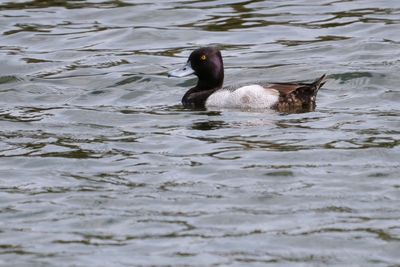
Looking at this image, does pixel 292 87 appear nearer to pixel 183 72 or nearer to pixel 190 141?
pixel 183 72

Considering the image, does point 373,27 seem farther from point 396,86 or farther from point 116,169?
point 116,169

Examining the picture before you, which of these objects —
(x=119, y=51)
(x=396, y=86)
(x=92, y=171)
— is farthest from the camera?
(x=119, y=51)

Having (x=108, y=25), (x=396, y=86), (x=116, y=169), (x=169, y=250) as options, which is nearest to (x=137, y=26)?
(x=108, y=25)

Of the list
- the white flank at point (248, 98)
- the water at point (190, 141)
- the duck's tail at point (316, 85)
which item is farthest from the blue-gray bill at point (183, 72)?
the duck's tail at point (316, 85)

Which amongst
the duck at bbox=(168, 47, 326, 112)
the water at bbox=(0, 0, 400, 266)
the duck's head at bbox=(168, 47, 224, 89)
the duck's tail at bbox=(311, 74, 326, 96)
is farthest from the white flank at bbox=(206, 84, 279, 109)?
the duck's head at bbox=(168, 47, 224, 89)

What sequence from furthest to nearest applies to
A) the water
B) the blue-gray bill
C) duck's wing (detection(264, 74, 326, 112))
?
the blue-gray bill
duck's wing (detection(264, 74, 326, 112))
the water

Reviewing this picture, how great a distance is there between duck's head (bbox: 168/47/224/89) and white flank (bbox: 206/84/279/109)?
69 cm

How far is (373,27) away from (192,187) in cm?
862

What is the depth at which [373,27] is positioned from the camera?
1877 cm

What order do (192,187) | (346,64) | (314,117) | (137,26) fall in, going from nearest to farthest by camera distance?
(192,187)
(314,117)
(346,64)
(137,26)

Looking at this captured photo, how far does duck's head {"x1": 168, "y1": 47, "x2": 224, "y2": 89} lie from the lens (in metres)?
15.5

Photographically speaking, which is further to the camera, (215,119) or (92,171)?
(215,119)

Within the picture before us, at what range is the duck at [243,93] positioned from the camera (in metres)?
14.5

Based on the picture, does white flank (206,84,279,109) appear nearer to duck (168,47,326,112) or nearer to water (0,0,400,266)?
duck (168,47,326,112)
